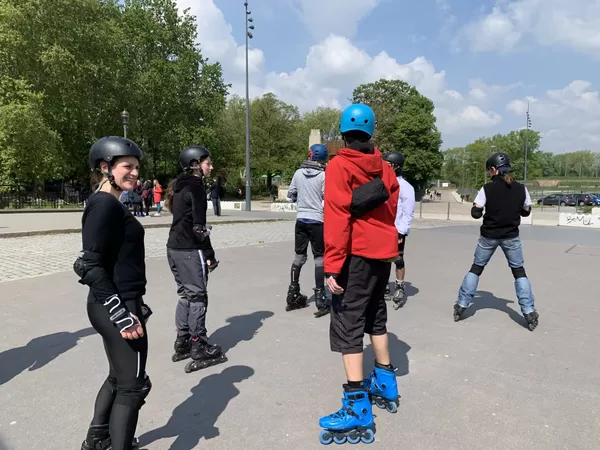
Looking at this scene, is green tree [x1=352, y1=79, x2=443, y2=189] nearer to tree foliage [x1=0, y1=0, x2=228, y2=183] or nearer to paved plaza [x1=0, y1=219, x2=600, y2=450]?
tree foliage [x1=0, y1=0, x2=228, y2=183]

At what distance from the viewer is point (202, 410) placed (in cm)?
311

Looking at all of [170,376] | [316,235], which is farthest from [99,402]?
[316,235]

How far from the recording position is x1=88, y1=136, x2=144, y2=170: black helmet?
2.30 metres

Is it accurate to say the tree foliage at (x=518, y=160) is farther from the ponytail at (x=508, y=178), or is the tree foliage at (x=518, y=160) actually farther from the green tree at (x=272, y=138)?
the ponytail at (x=508, y=178)

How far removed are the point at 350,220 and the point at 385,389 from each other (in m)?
1.22

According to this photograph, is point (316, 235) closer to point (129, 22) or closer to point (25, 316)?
point (25, 316)

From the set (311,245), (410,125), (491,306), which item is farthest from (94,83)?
(410,125)

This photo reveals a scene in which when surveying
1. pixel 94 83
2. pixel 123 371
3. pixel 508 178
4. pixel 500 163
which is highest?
pixel 94 83

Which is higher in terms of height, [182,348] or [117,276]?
[117,276]

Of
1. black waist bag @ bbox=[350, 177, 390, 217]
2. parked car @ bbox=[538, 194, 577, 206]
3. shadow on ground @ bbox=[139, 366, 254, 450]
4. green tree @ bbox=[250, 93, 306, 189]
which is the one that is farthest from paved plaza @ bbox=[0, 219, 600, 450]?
parked car @ bbox=[538, 194, 577, 206]

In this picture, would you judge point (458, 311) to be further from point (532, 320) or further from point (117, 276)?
point (117, 276)

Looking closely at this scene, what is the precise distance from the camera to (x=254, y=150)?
163 ft

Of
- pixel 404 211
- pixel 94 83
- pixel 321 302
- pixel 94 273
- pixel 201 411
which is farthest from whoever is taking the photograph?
pixel 94 83

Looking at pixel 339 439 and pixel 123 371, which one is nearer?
pixel 123 371
